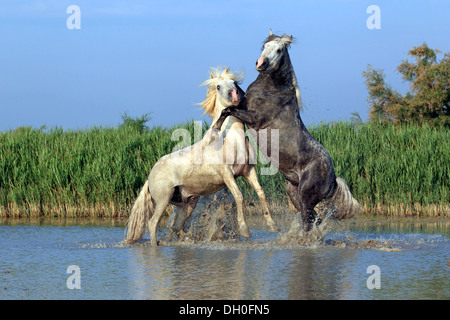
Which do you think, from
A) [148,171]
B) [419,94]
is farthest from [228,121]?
[419,94]

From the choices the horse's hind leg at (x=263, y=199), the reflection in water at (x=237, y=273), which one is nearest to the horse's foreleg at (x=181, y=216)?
the reflection in water at (x=237, y=273)

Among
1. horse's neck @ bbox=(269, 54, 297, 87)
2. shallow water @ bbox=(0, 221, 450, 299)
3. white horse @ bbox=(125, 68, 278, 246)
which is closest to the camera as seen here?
shallow water @ bbox=(0, 221, 450, 299)

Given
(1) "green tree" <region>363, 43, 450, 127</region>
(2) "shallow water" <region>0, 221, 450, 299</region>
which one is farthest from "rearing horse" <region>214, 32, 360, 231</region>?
(1) "green tree" <region>363, 43, 450, 127</region>

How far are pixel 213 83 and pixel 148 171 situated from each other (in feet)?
22.7

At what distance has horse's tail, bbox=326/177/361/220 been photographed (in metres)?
10.1

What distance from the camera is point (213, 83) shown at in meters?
10.4

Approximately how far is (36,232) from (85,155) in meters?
5.00

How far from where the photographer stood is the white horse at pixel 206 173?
995 cm

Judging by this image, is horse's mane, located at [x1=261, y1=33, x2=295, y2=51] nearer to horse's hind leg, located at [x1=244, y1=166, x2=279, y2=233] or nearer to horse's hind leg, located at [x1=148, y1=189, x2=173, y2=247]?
horse's hind leg, located at [x1=244, y1=166, x2=279, y2=233]

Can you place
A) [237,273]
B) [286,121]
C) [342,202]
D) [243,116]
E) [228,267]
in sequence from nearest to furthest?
A: [237,273], [228,267], [243,116], [286,121], [342,202]

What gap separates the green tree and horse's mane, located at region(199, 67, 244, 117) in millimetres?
16905

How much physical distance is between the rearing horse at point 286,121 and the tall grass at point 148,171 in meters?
5.86

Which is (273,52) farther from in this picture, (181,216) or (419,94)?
(419,94)
